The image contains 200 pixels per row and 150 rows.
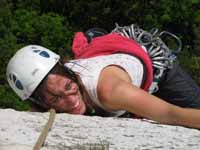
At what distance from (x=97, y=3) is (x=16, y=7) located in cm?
239

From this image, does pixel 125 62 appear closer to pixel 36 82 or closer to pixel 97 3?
pixel 36 82

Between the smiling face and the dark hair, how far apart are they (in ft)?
0.08

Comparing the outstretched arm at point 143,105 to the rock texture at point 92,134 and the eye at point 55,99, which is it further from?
the eye at point 55,99

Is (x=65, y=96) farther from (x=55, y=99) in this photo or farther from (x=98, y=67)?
(x=98, y=67)

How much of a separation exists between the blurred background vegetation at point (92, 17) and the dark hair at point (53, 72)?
42.9 ft

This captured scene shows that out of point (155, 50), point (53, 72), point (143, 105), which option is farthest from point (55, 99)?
point (155, 50)

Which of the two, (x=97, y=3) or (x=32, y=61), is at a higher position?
(x=32, y=61)

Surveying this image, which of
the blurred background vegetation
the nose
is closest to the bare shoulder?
the nose

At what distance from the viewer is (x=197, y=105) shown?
321 centimetres

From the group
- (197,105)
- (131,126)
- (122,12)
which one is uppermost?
(131,126)

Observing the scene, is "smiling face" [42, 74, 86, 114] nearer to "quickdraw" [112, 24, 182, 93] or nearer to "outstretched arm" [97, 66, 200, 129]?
"outstretched arm" [97, 66, 200, 129]

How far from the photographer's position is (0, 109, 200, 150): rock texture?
216 centimetres

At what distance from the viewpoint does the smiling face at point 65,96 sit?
2646 millimetres

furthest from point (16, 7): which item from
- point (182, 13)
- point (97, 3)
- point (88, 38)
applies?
point (88, 38)
